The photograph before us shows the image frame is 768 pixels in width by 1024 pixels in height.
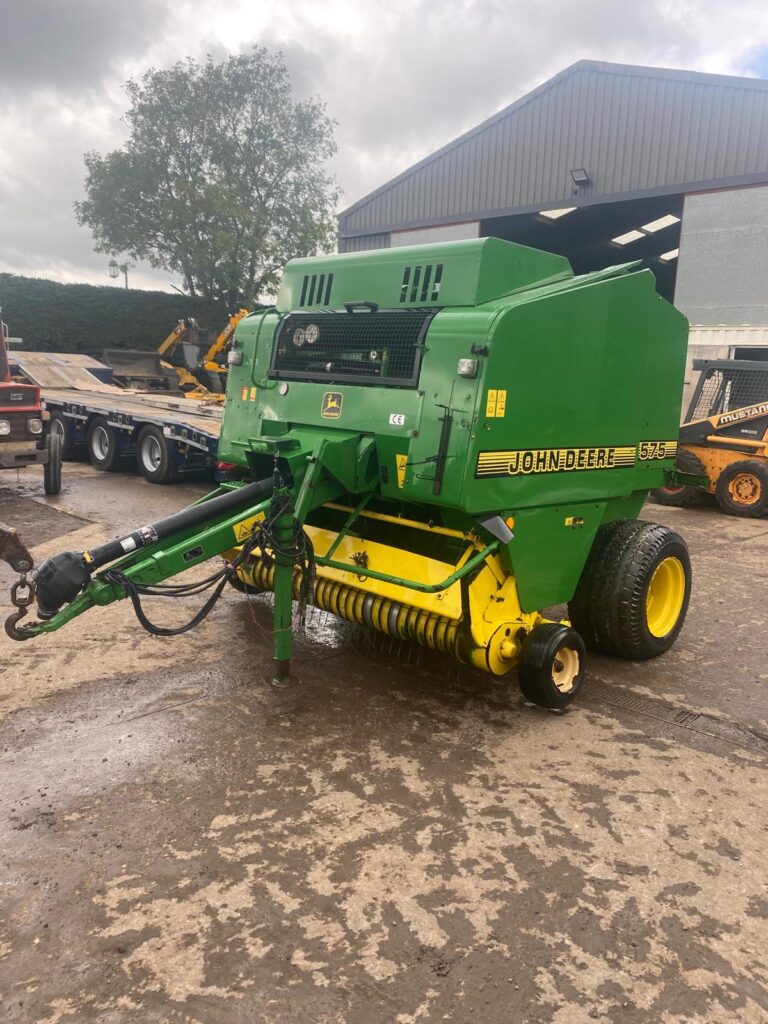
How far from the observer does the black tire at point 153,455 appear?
10.6 m

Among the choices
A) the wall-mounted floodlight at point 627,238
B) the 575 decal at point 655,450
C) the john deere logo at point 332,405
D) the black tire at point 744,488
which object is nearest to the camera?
the john deere logo at point 332,405

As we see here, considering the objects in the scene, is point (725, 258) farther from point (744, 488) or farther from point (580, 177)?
point (744, 488)

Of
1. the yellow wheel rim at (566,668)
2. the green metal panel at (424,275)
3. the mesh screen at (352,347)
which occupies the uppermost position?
the green metal panel at (424,275)

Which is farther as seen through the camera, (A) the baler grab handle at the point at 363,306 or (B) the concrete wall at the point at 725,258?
(B) the concrete wall at the point at 725,258

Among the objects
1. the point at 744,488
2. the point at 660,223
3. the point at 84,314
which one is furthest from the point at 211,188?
the point at 744,488

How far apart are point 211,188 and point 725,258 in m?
19.3

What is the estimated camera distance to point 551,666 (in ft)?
13.0

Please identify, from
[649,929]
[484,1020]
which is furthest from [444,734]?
[484,1020]

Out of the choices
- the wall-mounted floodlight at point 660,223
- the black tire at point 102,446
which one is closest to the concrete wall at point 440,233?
the wall-mounted floodlight at point 660,223

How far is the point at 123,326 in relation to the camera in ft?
78.6

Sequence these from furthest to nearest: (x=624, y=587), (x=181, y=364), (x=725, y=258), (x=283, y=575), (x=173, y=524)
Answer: (x=181, y=364)
(x=725, y=258)
(x=624, y=587)
(x=283, y=575)
(x=173, y=524)

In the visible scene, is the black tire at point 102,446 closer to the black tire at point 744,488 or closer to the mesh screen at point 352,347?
the mesh screen at point 352,347

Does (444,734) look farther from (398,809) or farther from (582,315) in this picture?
(582,315)

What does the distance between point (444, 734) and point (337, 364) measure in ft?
7.15
